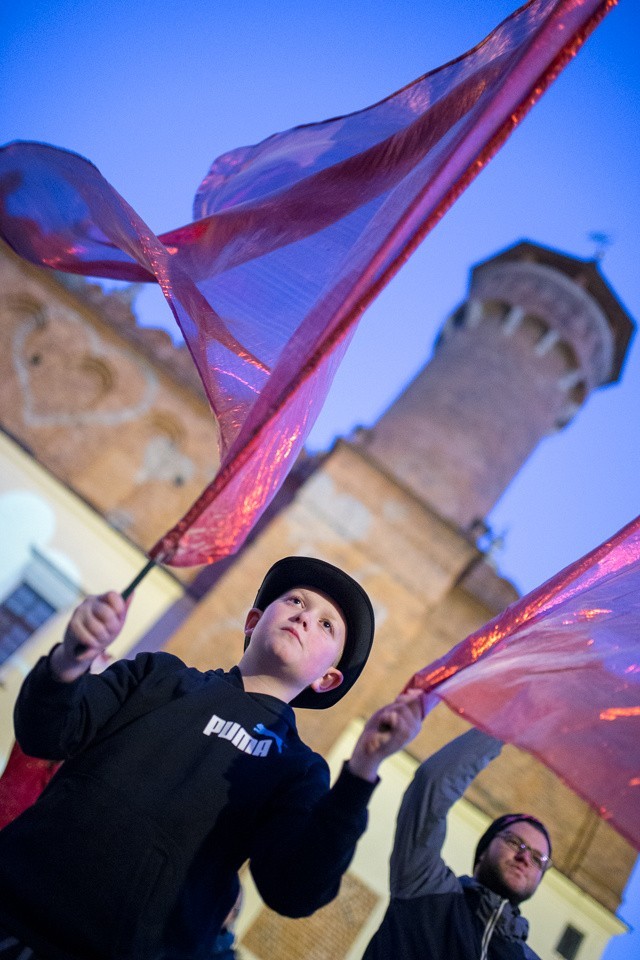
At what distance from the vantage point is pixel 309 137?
3023 mm

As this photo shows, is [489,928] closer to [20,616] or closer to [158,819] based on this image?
[158,819]

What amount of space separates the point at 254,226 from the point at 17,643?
28.5 feet

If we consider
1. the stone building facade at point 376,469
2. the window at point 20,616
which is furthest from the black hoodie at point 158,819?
the window at point 20,616

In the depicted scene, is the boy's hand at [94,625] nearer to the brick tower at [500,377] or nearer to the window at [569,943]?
the brick tower at [500,377]

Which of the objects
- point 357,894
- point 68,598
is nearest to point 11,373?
point 68,598

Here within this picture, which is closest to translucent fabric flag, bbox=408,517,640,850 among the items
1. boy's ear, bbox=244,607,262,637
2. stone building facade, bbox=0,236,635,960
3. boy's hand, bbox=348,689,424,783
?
boy's hand, bbox=348,689,424,783

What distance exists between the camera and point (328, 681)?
2.25 meters

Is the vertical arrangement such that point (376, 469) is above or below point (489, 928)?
above

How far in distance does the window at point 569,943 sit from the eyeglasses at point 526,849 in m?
8.61

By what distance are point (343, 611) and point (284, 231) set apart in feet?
5.14

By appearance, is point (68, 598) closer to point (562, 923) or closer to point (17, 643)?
point (17, 643)

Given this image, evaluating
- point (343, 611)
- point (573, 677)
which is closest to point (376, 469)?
point (573, 677)

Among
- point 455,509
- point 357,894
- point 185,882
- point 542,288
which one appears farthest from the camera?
point 542,288

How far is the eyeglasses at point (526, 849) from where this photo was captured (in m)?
2.71
